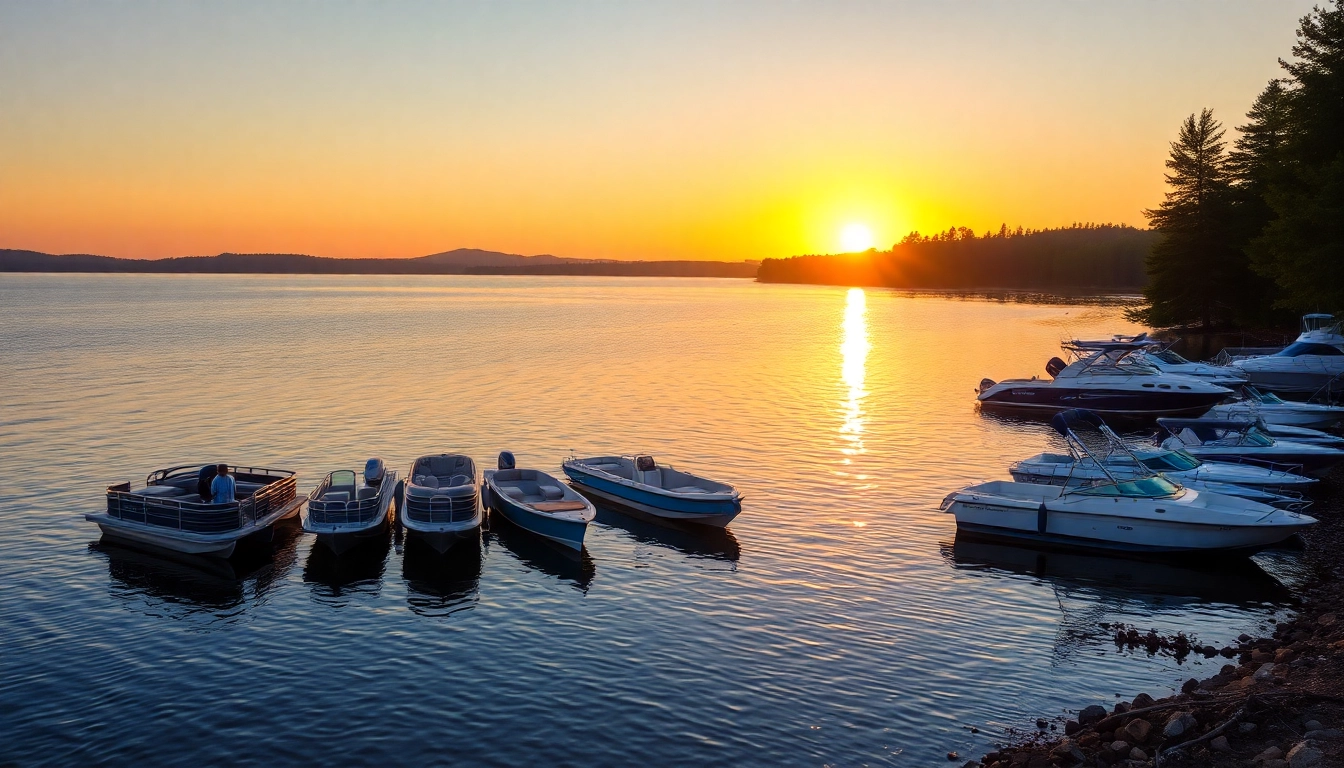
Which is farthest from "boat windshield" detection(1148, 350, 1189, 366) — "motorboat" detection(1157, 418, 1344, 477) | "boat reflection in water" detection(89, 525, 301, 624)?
"boat reflection in water" detection(89, 525, 301, 624)

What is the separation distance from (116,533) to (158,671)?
1076 cm

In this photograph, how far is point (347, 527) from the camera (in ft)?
89.5

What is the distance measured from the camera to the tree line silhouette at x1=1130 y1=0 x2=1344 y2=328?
53.6 metres

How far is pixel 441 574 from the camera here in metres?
26.2

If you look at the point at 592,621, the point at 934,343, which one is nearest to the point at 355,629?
the point at 592,621

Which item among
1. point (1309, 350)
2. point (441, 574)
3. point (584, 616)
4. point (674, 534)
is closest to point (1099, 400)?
point (1309, 350)

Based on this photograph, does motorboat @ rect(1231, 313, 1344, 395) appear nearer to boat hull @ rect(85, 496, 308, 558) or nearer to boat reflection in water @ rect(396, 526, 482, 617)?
boat reflection in water @ rect(396, 526, 482, 617)

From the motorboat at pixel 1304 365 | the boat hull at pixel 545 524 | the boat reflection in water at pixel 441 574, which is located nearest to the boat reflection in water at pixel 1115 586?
the boat hull at pixel 545 524

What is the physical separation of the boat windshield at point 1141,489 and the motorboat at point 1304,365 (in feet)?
108

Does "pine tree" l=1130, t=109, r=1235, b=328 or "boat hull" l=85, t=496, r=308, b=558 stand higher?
"pine tree" l=1130, t=109, r=1235, b=328

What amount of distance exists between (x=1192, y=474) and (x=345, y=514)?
2732cm

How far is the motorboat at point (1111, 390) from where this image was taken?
169ft

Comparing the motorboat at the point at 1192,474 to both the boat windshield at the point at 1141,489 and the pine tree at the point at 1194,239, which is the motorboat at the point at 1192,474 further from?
the pine tree at the point at 1194,239

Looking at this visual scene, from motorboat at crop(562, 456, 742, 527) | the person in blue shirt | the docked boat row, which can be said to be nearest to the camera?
the docked boat row
